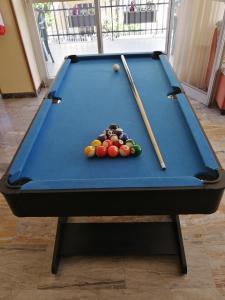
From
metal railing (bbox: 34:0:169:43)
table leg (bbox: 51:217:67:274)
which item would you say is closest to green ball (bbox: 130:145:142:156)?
table leg (bbox: 51:217:67:274)

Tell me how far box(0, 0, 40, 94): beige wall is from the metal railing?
32.7 inches

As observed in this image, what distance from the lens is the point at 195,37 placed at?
119 inches

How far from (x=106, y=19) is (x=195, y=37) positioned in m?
2.91

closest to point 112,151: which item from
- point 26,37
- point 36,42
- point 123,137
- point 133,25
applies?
point 123,137

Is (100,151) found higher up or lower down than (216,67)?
higher up

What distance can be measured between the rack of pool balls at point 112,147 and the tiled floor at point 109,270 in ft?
2.67

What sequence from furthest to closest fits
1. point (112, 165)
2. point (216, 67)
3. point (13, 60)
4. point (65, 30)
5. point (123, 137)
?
1. point (65, 30)
2. point (13, 60)
3. point (216, 67)
4. point (123, 137)
5. point (112, 165)

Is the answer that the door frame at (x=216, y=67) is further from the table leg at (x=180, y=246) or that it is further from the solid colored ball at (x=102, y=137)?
the solid colored ball at (x=102, y=137)

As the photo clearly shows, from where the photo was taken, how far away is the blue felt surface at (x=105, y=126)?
1079 mm

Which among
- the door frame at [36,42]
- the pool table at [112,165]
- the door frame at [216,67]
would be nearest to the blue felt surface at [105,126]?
the pool table at [112,165]

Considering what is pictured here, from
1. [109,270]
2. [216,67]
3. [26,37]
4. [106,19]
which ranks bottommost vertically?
[109,270]

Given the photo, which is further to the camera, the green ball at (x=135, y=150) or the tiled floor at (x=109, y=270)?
the tiled floor at (x=109, y=270)

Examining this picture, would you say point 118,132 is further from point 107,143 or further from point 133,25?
Answer: point 133,25

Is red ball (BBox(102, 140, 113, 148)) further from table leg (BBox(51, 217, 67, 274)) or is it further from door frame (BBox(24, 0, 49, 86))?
door frame (BBox(24, 0, 49, 86))
